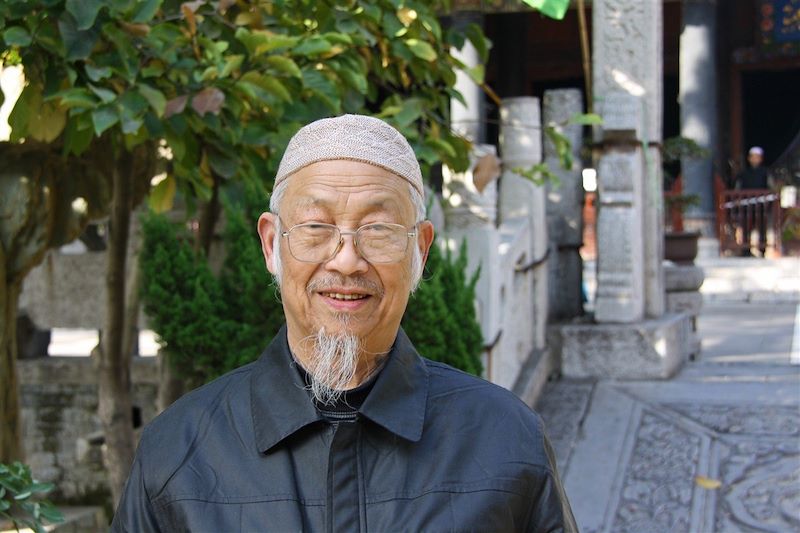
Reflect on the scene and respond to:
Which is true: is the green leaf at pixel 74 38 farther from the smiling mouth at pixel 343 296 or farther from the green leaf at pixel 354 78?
the smiling mouth at pixel 343 296

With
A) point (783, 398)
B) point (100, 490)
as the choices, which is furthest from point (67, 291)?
point (783, 398)

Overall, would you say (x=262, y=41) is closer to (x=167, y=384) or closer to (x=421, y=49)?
(x=421, y=49)

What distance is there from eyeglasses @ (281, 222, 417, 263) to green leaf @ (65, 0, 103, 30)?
116 cm

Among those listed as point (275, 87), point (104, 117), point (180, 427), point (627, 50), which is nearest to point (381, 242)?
point (180, 427)

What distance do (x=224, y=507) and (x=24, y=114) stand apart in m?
1.77

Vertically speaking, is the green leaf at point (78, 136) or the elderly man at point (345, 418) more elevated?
the green leaf at point (78, 136)

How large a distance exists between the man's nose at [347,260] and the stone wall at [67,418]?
168 inches

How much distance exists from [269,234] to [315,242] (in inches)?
6.6

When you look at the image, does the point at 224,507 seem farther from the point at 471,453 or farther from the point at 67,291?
the point at 67,291

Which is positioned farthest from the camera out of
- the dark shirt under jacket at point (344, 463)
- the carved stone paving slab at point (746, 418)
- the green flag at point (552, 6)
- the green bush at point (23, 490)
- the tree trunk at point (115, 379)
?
the carved stone paving slab at point (746, 418)

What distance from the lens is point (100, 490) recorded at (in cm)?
592

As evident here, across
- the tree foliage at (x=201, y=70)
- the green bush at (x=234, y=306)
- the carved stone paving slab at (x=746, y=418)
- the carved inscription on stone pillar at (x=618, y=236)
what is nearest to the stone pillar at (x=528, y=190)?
the carved inscription on stone pillar at (x=618, y=236)

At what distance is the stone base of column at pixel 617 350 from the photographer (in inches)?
256

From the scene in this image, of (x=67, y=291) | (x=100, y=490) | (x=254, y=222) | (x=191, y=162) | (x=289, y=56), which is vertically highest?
(x=289, y=56)
